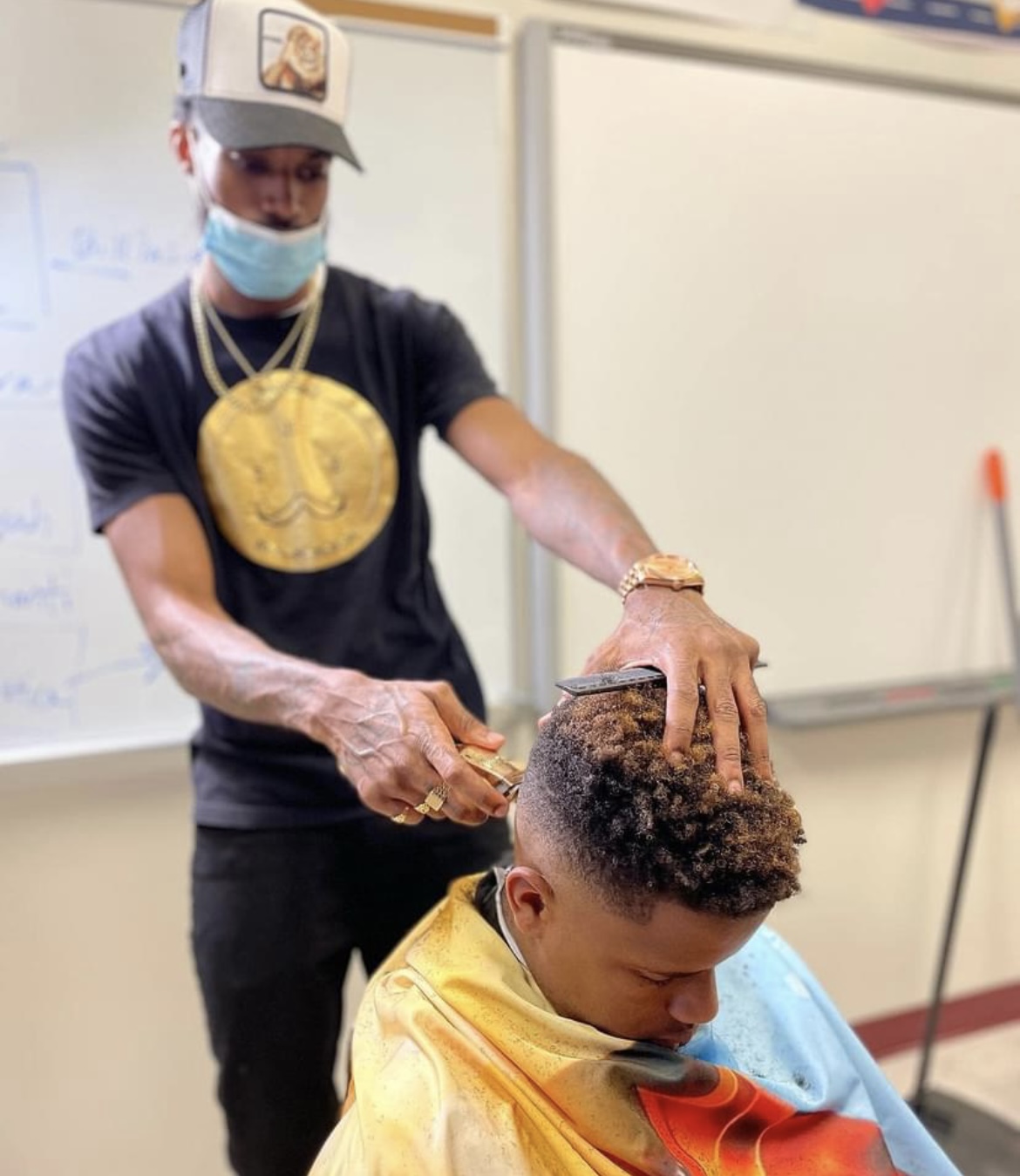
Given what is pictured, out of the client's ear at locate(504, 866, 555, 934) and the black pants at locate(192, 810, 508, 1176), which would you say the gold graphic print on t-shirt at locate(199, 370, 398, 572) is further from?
the client's ear at locate(504, 866, 555, 934)

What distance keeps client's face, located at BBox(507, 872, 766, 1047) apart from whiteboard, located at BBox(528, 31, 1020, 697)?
108cm

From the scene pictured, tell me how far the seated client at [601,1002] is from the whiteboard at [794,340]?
1070 millimetres

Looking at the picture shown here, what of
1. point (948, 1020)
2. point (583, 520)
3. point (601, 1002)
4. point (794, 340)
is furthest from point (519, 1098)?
point (948, 1020)

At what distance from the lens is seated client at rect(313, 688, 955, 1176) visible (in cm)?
74

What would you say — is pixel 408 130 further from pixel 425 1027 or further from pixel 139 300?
pixel 425 1027

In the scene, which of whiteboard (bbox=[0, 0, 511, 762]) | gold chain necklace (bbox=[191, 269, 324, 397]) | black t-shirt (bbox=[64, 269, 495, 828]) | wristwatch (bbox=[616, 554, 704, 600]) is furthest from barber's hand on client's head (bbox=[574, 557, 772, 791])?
whiteboard (bbox=[0, 0, 511, 762])

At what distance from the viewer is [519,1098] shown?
78 centimetres

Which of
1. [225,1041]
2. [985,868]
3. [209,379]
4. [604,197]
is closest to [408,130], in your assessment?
[604,197]

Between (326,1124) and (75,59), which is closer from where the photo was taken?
(326,1124)

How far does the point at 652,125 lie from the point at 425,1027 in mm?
1538

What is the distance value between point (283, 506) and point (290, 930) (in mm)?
479

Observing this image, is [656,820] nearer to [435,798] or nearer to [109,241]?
[435,798]

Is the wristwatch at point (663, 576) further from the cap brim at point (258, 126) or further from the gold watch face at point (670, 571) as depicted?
the cap brim at point (258, 126)

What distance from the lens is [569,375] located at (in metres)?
1.85
